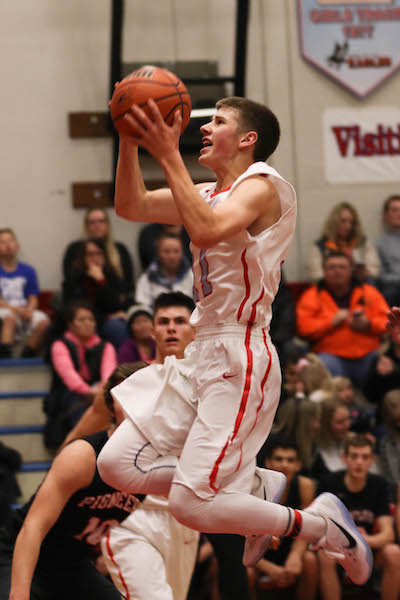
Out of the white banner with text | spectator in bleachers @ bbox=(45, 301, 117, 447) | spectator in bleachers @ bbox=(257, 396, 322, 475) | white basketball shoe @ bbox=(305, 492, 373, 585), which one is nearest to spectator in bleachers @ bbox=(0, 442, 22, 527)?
spectator in bleachers @ bbox=(45, 301, 117, 447)

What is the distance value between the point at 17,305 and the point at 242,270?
20.8ft

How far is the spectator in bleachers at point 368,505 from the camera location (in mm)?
6508

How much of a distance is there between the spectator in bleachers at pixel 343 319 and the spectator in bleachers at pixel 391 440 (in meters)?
1.17

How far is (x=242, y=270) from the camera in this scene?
346 cm

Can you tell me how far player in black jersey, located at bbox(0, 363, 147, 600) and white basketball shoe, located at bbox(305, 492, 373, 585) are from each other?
0.98m

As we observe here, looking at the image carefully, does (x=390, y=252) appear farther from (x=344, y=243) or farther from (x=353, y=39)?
(x=353, y=39)

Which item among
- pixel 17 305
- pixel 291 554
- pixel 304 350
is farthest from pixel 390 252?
pixel 291 554

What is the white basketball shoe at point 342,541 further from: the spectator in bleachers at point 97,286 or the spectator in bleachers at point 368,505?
the spectator in bleachers at point 97,286

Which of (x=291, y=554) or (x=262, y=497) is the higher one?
(x=262, y=497)

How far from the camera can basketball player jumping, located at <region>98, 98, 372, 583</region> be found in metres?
3.30

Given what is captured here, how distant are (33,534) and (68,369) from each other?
12.9ft

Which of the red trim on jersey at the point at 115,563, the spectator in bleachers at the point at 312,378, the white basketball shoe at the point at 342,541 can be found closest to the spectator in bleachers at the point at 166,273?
the spectator in bleachers at the point at 312,378

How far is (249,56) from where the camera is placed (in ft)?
36.4

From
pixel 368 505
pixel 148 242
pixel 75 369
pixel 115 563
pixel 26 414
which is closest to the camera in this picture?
pixel 115 563
